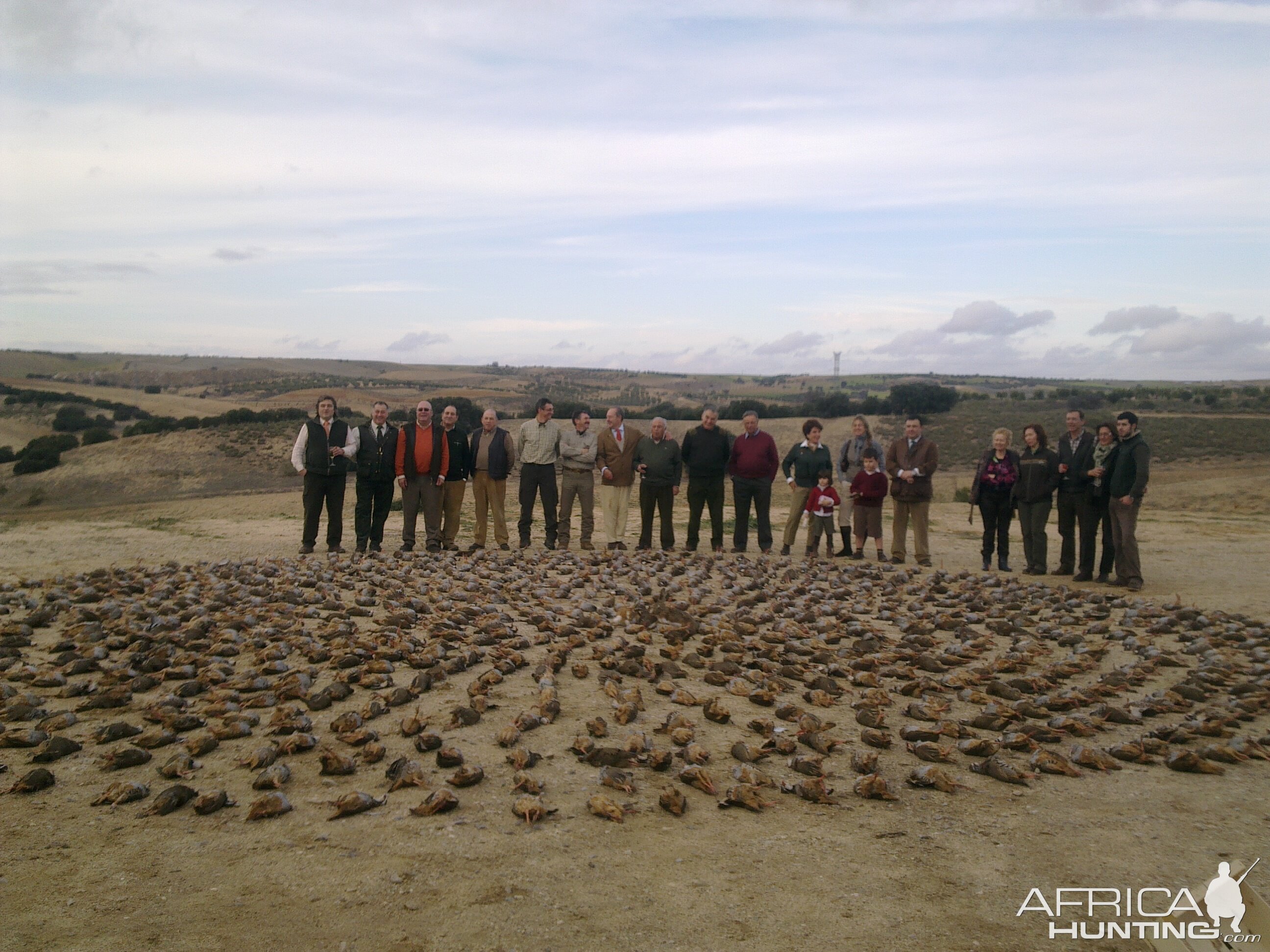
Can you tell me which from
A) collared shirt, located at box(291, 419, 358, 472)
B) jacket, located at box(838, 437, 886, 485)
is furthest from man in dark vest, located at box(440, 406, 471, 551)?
jacket, located at box(838, 437, 886, 485)

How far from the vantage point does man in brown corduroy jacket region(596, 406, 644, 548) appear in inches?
490

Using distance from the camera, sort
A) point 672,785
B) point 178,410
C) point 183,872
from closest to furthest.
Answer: point 183,872, point 672,785, point 178,410

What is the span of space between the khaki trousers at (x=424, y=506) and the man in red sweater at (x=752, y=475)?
428 cm

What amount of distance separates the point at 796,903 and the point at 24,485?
33061mm

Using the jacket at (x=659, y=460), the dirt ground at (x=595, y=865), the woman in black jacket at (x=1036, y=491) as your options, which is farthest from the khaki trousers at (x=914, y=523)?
the dirt ground at (x=595, y=865)

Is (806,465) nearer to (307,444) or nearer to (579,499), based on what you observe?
(579,499)

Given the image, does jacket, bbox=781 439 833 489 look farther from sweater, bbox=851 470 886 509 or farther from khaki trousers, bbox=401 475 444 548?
khaki trousers, bbox=401 475 444 548

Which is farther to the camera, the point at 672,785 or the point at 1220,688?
the point at 1220,688

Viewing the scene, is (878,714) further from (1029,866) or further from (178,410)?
(178,410)

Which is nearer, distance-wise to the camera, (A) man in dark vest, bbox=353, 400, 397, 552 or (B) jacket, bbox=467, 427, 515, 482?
(A) man in dark vest, bbox=353, 400, 397, 552

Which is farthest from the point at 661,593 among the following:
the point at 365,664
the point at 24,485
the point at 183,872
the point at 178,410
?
the point at 178,410

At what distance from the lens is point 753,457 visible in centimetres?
1256

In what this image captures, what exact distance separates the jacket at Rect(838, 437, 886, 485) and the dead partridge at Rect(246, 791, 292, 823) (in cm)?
974

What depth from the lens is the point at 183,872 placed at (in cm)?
369
